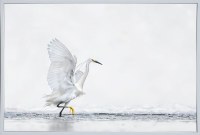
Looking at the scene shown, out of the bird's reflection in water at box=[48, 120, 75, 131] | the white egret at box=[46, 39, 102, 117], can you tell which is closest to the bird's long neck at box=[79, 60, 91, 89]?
the white egret at box=[46, 39, 102, 117]

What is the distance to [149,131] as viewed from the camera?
1.71 m

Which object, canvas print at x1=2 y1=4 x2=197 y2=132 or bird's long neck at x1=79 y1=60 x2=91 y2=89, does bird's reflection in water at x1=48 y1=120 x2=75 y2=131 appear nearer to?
canvas print at x1=2 y1=4 x2=197 y2=132

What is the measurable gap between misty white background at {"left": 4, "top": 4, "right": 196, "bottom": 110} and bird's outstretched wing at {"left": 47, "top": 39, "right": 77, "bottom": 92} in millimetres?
22

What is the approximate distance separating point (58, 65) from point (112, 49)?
240 mm

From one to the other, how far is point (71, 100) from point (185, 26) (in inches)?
22.8

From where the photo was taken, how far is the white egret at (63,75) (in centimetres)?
172

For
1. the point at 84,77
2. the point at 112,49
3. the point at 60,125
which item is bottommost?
the point at 60,125

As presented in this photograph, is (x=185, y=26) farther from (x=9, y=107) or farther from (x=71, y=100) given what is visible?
(x=9, y=107)

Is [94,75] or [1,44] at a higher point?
[1,44]

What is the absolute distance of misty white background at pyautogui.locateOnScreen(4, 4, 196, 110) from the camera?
1.72 meters

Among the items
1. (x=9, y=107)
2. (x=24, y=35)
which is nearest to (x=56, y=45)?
(x=24, y=35)

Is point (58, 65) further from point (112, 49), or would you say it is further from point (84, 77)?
point (112, 49)

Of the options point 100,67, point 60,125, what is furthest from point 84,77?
point 60,125

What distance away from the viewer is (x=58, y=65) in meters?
1.72
